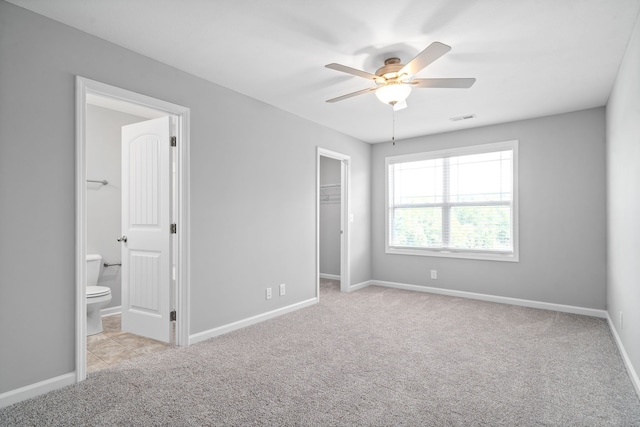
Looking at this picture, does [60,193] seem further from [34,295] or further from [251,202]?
[251,202]

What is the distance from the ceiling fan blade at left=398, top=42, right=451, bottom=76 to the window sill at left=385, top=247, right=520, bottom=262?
3172 mm

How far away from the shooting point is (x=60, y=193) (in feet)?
7.61

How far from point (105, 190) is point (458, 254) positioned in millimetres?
4657

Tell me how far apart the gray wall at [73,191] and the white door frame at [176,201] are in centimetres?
4

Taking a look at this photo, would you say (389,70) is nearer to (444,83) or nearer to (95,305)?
(444,83)

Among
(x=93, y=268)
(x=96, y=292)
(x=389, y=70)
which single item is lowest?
(x=96, y=292)

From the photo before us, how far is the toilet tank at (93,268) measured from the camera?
3.86 metres

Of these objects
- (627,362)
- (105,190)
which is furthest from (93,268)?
(627,362)

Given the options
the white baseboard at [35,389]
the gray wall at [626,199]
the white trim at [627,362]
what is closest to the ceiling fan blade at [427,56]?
the gray wall at [626,199]

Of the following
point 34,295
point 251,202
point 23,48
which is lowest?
point 34,295

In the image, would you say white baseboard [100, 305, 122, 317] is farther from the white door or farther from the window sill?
the window sill

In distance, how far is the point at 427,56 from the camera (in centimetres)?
222

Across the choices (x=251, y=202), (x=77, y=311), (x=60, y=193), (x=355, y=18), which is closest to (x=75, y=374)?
(x=77, y=311)

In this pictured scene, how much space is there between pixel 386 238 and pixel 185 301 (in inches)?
137
